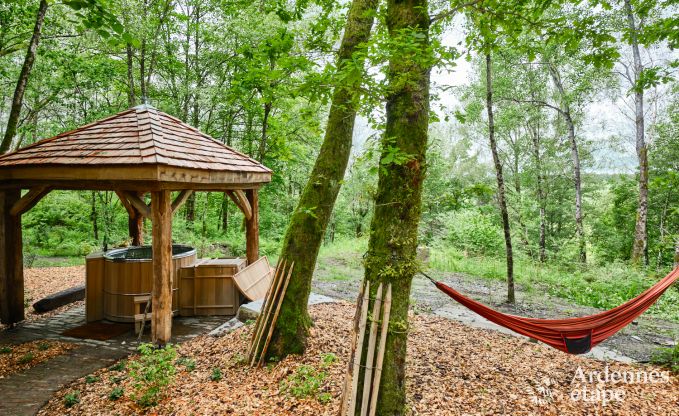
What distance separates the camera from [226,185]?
5707 mm

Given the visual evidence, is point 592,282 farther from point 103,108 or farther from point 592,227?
point 103,108

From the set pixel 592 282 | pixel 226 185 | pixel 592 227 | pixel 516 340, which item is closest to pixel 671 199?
pixel 592 227

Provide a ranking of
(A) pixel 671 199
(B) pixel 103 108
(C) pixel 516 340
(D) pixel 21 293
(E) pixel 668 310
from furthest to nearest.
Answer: (A) pixel 671 199 < (B) pixel 103 108 < (E) pixel 668 310 < (D) pixel 21 293 < (C) pixel 516 340

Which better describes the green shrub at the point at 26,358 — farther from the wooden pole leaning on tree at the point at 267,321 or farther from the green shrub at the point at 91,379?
the wooden pole leaning on tree at the point at 267,321

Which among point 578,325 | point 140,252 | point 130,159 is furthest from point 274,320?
point 140,252

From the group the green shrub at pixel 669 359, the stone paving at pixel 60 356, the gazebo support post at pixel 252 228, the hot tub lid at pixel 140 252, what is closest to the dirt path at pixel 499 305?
the green shrub at pixel 669 359

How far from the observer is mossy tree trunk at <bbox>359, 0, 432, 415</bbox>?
8.44ft

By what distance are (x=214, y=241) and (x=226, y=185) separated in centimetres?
637

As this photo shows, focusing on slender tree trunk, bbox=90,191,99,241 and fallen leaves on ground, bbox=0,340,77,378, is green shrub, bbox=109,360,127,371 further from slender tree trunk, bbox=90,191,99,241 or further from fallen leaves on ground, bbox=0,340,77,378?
slender tree trunk, bbox=90,191,99,241

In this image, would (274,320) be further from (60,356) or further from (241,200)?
(60,356)

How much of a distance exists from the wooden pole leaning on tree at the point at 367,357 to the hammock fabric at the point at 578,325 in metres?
1.20

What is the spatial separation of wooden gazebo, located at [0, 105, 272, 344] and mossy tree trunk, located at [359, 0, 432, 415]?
2.91m

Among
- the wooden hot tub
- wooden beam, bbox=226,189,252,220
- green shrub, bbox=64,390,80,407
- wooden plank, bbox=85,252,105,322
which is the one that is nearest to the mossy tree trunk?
green shrub, bbox=64,390,80,407

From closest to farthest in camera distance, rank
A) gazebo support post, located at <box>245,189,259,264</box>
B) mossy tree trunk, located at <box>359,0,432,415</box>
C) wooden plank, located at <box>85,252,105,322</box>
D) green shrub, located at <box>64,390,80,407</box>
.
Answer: mossy tree trunk, located at <box>359,0,432,415</box> → green shrub, located at <box>64,390,80,407</box> → wooden plank, located at <box>85,252,105,322</box> → gazebo support post, located at <box>245,189,259,264</box>
